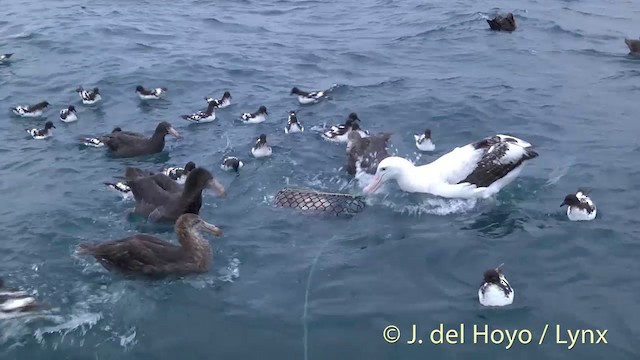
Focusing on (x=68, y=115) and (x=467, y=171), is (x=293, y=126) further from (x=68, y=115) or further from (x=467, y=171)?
(x=68, y=115)

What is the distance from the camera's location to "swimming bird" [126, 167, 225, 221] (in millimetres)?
12320

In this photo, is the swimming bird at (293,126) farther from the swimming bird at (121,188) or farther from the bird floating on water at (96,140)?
the swimming bird at (121,188)

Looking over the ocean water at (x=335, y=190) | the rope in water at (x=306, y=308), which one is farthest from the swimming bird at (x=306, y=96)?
the rope in water at (x=306, y=308)

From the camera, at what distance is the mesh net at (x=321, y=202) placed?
40.7 ft

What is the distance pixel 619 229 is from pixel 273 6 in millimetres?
20223

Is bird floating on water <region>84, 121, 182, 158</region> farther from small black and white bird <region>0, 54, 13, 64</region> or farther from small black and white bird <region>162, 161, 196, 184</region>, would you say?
small black and white bird <region>0, 54, 13, 64</region>

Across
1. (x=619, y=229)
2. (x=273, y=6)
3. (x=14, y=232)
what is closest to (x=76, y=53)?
(x=273, y=6)

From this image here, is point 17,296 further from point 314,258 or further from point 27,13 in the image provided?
point 27,13

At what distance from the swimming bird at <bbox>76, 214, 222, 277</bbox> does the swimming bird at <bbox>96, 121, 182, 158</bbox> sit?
4914mm

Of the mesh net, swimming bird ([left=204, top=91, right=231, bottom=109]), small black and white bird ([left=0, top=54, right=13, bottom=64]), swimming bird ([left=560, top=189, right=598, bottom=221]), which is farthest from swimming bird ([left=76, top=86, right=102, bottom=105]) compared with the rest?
swimming bird ([left=560, top=189, right=598, bottom=221])

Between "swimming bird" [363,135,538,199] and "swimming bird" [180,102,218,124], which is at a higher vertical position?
"swimming bird" [363,135,538,199]

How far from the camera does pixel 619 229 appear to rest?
11.6 meters

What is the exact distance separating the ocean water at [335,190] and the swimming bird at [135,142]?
0.97ft

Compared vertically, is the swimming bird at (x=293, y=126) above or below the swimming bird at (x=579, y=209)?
below
